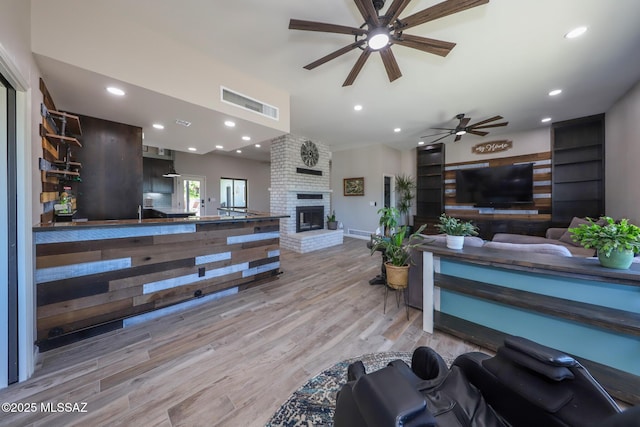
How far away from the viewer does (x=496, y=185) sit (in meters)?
5.81

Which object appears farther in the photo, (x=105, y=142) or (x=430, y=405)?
(x=105, y=142)

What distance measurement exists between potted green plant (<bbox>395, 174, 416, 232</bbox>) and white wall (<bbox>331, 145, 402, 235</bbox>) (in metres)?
0.29

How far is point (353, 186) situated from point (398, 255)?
16.7 ft

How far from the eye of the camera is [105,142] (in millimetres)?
3264

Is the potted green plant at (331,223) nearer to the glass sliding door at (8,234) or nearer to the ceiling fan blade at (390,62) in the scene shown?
the ceiling fan blade at (390,62)

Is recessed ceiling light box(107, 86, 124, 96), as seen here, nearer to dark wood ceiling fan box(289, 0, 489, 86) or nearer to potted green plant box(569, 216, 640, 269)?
dark wood ceiling fan box(289, 0, 489, 86)

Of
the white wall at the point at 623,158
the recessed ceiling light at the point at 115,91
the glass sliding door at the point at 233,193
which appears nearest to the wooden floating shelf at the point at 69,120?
the recessed ceiling light at the point at 115,91

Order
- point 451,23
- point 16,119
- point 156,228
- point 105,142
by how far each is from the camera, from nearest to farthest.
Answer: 1. point 16,119
2. point 451,23
3. point 156,228
4. point 105,142

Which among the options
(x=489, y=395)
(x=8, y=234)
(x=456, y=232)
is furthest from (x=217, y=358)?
(x=456, y=232)

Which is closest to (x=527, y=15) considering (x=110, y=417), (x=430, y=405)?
(x=430, y=405)

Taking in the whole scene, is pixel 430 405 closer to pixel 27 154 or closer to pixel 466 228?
pixel 466 228

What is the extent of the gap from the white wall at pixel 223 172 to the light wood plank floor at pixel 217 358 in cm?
643

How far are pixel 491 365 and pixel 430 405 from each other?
1.14ft

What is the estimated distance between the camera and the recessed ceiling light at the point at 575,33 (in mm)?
2254
